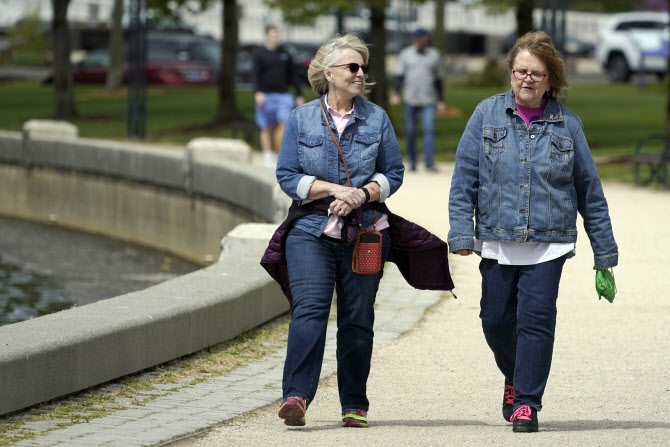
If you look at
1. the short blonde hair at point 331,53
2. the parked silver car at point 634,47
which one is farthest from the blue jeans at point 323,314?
the parked silver car at point 634,47

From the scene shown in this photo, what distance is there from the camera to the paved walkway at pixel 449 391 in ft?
19.0

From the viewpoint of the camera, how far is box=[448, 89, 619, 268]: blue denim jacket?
5.84 meters

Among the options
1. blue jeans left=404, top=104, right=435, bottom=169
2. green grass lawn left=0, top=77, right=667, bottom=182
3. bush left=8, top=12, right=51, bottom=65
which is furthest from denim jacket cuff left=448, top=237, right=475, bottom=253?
bush left=8, top=12, right=51, bottom=65

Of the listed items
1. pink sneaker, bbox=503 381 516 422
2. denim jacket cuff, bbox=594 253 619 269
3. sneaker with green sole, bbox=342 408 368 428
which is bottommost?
sneaker with green sole, bbox=342 408 368 428

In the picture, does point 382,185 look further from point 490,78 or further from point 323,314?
point 490,78

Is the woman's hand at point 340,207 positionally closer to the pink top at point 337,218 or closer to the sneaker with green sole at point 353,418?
the pink top at point 337,218

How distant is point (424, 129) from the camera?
17.8 meters

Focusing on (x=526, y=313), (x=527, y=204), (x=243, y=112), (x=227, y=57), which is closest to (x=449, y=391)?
(x=526, y=313)

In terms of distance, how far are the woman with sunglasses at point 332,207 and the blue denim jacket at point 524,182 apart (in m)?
0.32

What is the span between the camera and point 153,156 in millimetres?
16734

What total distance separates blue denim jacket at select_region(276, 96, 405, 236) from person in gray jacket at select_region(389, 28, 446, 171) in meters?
11.7

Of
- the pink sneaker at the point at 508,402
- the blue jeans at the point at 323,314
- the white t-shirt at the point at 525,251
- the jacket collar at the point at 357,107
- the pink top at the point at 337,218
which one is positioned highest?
the jacket collar at the point at 357,107

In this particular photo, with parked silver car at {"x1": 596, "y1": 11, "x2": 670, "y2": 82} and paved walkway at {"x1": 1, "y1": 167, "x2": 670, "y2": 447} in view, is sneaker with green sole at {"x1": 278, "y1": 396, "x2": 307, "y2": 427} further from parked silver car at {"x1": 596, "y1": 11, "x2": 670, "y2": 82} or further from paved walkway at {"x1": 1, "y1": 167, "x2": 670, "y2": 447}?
parked silver car at {"x1": 596, "y1": 11, "x2": 670, "y2": 82}

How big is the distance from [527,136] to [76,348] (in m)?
2.19
